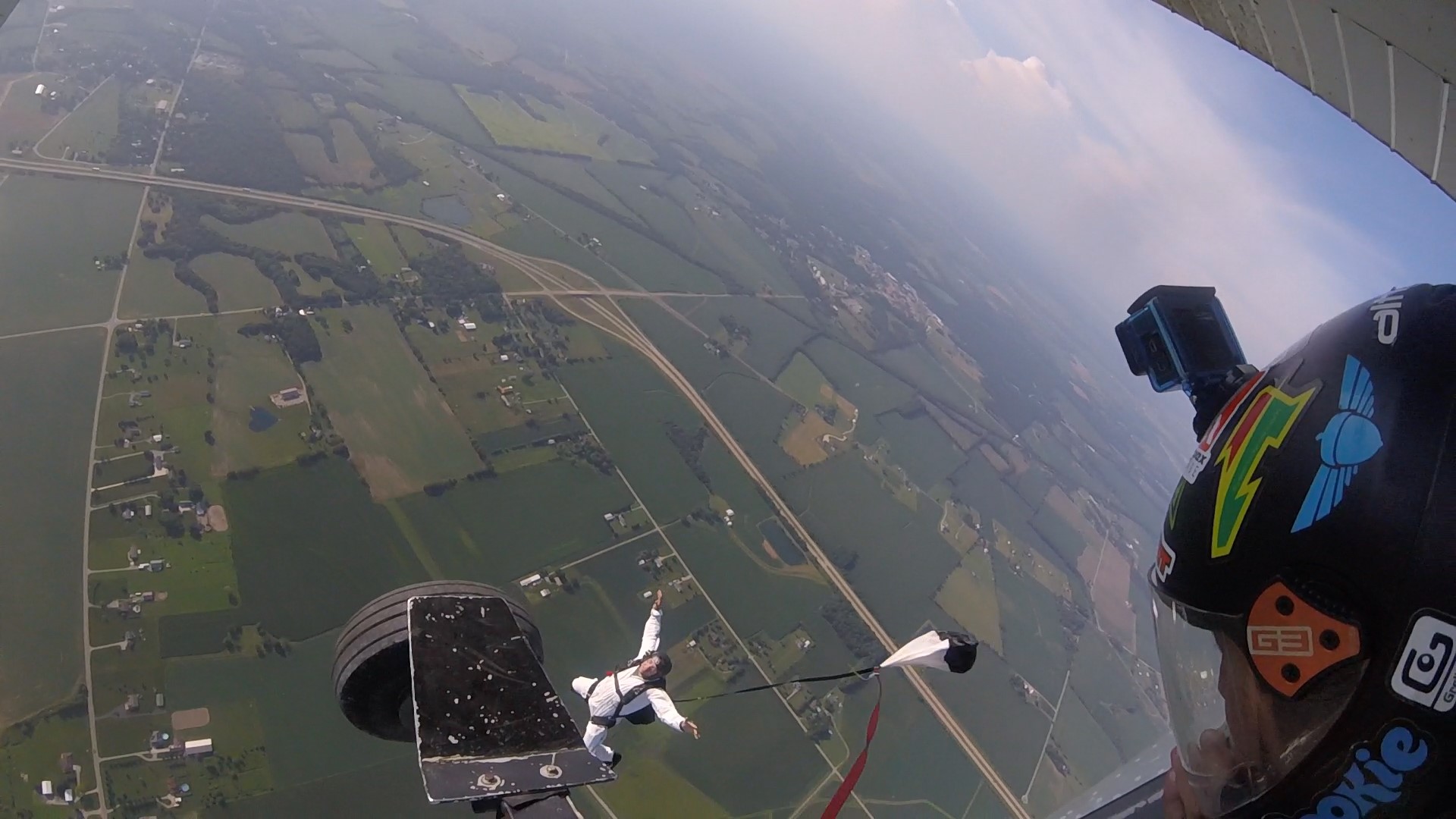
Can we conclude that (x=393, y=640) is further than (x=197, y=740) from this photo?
No

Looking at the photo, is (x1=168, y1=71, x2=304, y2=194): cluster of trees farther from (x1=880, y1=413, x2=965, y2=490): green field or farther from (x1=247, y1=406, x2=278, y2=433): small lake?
(x1=880, y1=413, x2=965, y2=490): green field

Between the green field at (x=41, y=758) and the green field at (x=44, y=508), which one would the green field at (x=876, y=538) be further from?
the green field at (x=44, y=508)

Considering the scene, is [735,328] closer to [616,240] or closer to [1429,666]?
[616,240]

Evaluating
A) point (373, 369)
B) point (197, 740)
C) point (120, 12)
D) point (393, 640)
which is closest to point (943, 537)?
point (373, 369)

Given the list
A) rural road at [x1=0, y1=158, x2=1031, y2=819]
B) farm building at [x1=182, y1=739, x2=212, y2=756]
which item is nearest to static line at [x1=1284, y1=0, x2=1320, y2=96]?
farm building at [x1=182, y1=739, x2=212, y2=756]

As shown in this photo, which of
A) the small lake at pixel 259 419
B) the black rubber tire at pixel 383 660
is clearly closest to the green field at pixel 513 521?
the small lake at pixel 259 419

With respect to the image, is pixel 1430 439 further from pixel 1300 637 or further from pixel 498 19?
pixel 498 19

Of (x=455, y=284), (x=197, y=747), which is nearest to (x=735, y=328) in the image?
(x=455, y=284)
